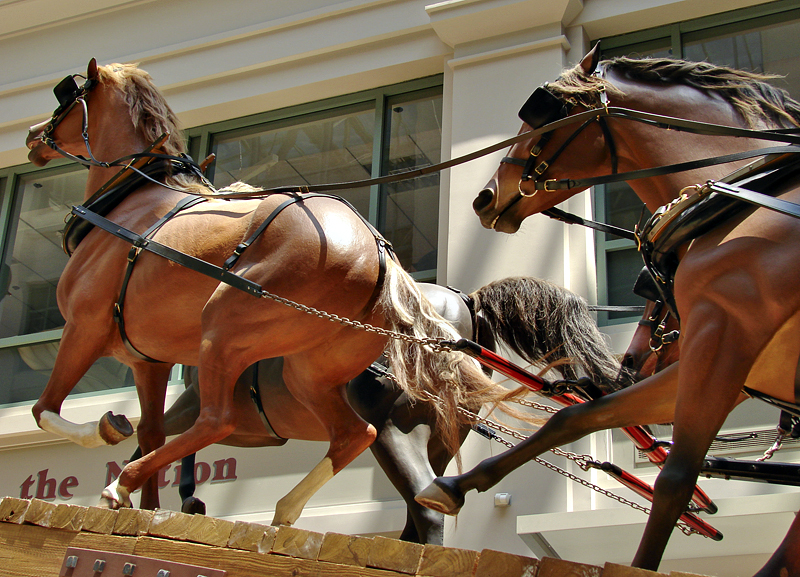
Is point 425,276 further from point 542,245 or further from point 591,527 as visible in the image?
point 591,527

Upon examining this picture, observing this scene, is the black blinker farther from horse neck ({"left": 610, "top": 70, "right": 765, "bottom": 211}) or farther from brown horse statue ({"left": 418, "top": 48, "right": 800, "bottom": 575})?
horse neck ({"left": 610, "top": 70, "right": 765, "bottom": 211})

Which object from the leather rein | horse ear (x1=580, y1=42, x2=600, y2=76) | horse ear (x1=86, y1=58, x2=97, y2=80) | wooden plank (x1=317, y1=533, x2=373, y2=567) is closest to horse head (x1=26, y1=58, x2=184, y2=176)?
horse ear (x1=86, y1=58, x2=97, y2=80)

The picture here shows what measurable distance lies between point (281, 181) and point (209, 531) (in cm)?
614

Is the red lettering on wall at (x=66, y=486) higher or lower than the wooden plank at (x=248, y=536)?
lower

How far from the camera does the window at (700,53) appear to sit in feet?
22.0

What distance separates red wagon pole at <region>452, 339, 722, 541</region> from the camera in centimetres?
354

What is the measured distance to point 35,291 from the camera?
9.05m

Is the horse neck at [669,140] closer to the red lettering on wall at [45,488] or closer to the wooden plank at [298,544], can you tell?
the wooden plank at [298,544]

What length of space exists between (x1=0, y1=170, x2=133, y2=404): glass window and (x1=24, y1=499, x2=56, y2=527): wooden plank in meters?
4.89

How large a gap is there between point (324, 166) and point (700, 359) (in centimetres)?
632

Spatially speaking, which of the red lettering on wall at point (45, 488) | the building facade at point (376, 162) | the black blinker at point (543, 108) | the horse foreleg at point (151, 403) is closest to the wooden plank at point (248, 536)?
the horse foreleg at point (151, 403)

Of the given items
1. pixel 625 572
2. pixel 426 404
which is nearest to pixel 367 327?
pixel 426 404

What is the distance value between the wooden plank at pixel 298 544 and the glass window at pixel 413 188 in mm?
4672

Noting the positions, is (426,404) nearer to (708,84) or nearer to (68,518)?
(68,518)
